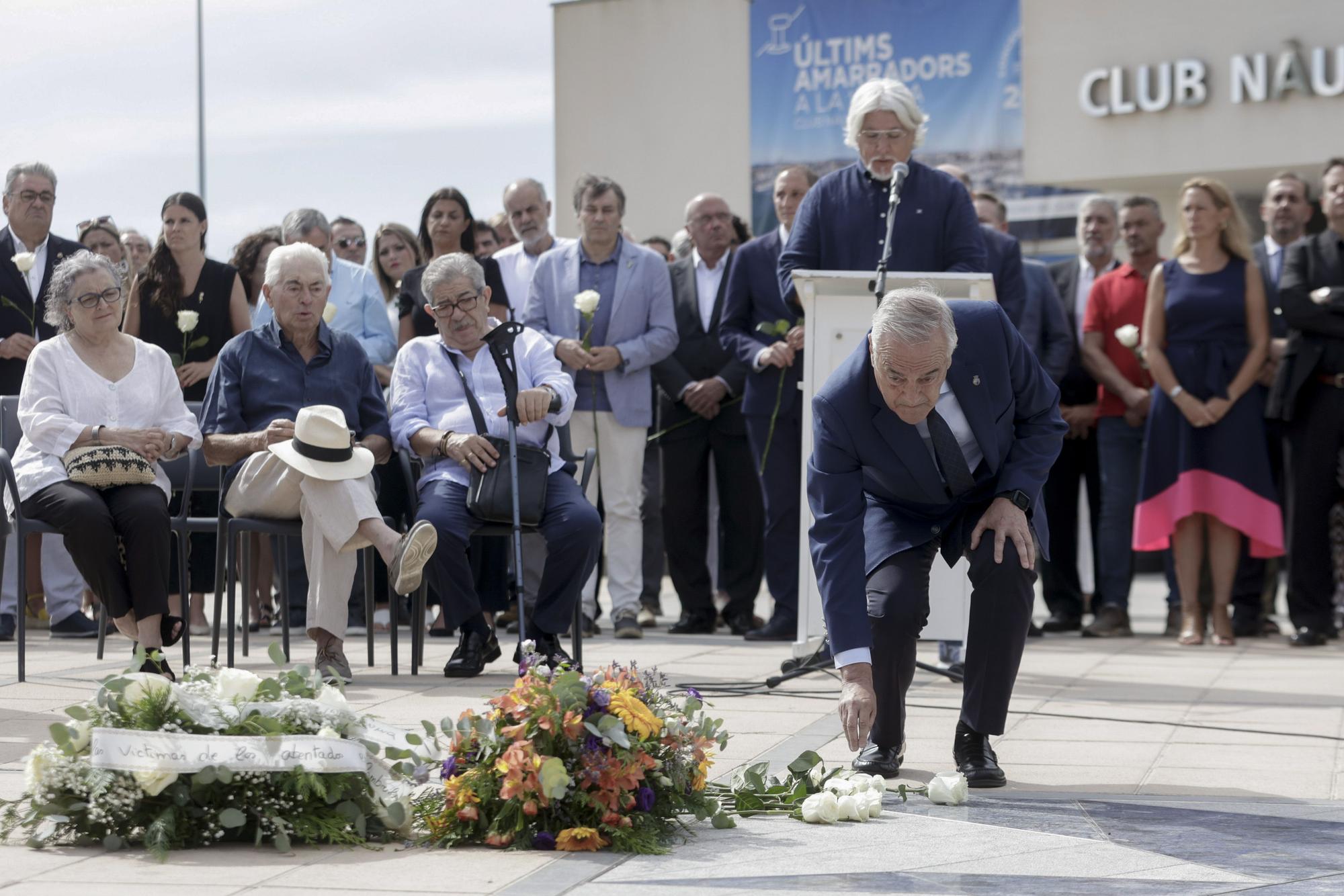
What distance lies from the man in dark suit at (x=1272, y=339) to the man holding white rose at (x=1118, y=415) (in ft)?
1.22

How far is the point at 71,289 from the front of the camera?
20.9 feet

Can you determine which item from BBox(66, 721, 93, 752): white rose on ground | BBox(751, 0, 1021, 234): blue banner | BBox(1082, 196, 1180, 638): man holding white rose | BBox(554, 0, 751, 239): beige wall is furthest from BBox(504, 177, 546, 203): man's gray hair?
BBox(554, 0, 751, 239): beige wall

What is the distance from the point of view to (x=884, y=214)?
6652 millimetres

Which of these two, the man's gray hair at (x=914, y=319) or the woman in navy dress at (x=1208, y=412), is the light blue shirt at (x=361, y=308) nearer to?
the woman in navy dress at (x=1208, y=412)

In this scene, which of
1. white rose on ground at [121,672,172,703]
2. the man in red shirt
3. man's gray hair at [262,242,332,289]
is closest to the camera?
white rose on ground at [121,672,172,703]

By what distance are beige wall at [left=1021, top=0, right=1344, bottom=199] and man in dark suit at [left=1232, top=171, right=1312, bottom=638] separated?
675cm

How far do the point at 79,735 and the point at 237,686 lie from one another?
1.06ft

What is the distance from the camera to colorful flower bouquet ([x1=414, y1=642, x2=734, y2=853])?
139 inches

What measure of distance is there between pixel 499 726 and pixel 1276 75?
1329cm

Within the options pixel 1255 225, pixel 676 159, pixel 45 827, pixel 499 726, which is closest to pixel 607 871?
pixel 499 726

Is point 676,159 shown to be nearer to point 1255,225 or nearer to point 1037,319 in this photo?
point 1255,225

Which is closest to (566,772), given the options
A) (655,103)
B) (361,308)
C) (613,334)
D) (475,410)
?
(475,410)

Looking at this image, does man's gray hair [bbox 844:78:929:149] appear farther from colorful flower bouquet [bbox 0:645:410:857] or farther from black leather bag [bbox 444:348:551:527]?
colorful flower bouquet [bbox 0:645:410:857]

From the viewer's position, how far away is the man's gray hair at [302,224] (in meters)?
8.19
